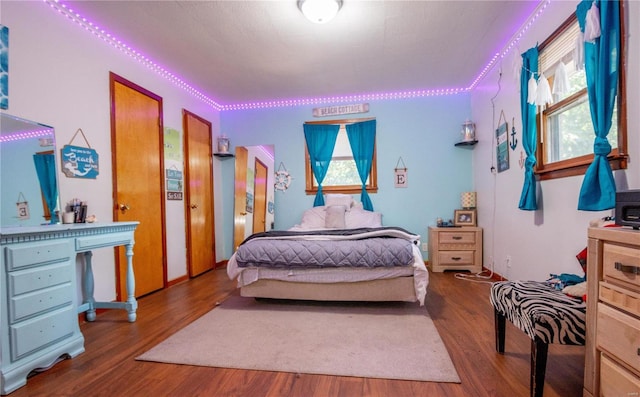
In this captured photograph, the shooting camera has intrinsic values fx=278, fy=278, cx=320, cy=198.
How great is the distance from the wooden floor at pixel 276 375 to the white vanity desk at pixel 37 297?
11cm

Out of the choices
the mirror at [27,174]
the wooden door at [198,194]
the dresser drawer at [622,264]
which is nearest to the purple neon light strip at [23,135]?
the mirror at [27,174]

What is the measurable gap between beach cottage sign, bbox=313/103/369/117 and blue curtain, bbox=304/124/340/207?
18 cm

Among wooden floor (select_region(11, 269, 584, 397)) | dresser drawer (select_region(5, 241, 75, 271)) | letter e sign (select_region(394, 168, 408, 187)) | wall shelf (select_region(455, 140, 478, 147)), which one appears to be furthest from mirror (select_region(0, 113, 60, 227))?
wall shelf (select_region(455, 140, 478, 147))

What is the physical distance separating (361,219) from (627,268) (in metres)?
2.79

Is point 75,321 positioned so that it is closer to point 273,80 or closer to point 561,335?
point 561,335

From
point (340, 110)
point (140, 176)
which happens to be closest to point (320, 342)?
point (140, 176)

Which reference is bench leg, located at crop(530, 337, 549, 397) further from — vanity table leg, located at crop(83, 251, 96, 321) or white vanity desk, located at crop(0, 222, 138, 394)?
vanity table leg, located at crop(83, 251, 96, 321)

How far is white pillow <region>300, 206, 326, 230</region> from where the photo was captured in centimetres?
375

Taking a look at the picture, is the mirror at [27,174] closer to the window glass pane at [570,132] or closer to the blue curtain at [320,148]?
the blue curtain at [320,148]

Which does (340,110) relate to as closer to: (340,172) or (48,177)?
(340,172)

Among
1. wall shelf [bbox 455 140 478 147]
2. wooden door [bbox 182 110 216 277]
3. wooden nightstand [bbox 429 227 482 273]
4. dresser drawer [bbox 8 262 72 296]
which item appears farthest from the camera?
wall shelf [bbox 455 140 478 147]

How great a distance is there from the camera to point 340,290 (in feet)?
7.86

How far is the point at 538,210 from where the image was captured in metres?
2.39

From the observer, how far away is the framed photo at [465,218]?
3.69m
